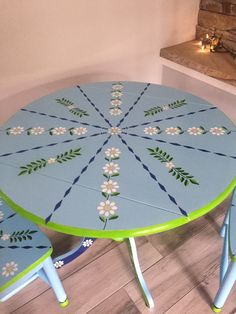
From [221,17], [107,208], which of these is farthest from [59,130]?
[221,17]

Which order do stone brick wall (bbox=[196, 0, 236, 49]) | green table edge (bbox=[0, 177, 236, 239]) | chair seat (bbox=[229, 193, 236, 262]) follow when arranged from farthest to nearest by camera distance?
stone brick wall (bbox=[196, 0, 236, 49]) < chair seat (bbox=[229, 193, 236, 262]) < green table edge (bbox=[0, 177, 236, 239])

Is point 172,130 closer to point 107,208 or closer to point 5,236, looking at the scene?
point 107,208

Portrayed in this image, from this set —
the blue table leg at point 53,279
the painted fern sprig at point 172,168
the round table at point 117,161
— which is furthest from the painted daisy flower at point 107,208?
the blue table leg at point 53,279

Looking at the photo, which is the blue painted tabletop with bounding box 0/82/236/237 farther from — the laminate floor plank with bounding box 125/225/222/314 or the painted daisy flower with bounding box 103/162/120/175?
the laminate floor plank with bounding box 125/225/222/314

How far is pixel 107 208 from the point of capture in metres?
0.92

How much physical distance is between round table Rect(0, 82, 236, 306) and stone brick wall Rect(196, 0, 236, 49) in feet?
3.03

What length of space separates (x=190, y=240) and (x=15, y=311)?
39.6 inches

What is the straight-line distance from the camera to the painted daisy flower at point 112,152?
1128 millimetres

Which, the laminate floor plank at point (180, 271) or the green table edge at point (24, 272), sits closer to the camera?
the green table edge at point (24, 272)

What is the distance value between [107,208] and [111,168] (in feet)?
0.62

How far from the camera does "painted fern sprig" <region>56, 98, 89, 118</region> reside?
140 centimetres

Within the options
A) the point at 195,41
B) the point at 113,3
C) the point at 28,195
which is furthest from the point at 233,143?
the point at 195,41

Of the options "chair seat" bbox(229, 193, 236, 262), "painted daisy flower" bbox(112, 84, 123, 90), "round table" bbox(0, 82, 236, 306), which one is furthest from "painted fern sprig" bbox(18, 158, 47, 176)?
"chair seat" bbox(229, 193, 236, 262)

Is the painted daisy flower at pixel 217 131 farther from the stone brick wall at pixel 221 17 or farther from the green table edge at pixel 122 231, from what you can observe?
the stone brick wall at pixel 221 17
